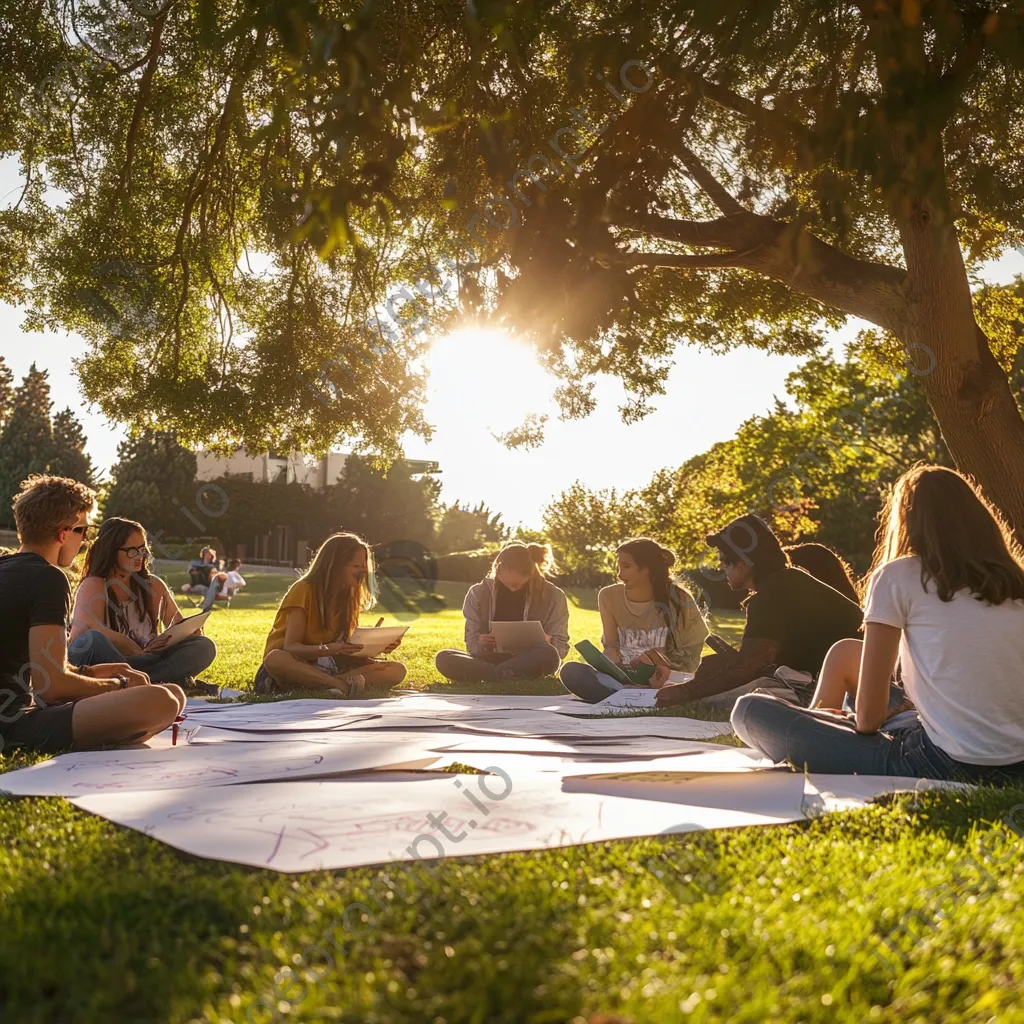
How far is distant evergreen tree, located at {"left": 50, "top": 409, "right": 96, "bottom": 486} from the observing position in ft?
183

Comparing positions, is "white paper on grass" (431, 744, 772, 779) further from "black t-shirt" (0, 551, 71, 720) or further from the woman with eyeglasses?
the woman with eyeglasses

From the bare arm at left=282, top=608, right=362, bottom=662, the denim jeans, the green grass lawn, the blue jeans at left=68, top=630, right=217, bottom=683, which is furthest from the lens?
the denim jeans

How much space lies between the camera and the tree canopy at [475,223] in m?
8.24

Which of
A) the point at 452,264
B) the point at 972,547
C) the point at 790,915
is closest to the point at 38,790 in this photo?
the point at 790,915

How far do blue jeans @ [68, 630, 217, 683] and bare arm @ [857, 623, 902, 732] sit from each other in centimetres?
483

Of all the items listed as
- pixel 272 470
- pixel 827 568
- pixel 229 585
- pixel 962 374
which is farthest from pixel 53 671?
pixel 272 470

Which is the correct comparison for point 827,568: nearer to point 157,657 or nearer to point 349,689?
point 349,689

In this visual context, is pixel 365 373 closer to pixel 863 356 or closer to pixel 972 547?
pixel 863 356

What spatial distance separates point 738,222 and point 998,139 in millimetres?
2880

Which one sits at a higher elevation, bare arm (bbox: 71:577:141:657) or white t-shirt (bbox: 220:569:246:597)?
bare arm (bbox: 71:577:141:657)

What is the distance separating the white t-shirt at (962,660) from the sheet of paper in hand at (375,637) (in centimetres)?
441

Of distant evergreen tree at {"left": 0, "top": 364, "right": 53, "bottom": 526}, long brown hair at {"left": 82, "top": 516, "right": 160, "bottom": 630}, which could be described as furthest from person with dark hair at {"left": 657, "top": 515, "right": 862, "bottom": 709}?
distant evergreen tree at {"left": 0, "top": 364, "right": 53, "bottom": 526}

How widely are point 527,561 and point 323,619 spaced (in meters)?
2.06

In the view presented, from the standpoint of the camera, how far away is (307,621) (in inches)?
318
